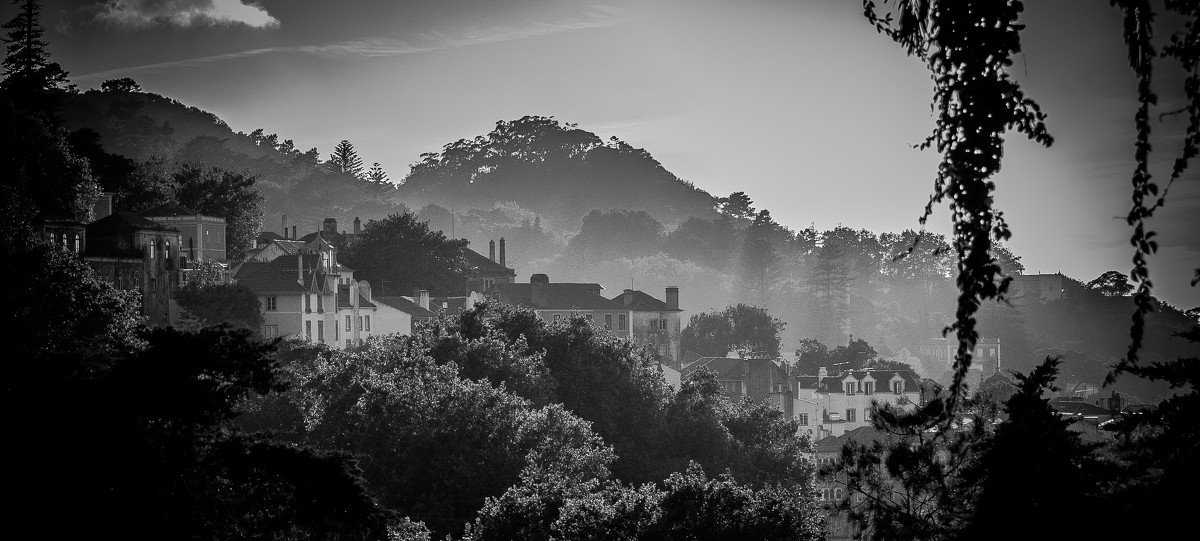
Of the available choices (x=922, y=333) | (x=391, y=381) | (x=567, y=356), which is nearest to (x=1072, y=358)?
(x=922, y=333)

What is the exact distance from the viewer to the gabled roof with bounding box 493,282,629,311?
3664 inches

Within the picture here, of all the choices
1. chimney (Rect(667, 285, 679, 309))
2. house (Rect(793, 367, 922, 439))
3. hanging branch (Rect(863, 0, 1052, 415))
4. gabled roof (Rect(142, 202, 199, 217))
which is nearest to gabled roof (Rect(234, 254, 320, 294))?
gabled roof (Rect(142, 202, 199, 217))

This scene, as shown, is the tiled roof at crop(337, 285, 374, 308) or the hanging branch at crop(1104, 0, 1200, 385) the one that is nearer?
the hanging branch at crop(1104, 0, 1200, 385)

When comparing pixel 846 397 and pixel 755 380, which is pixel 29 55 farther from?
pixel 846 397

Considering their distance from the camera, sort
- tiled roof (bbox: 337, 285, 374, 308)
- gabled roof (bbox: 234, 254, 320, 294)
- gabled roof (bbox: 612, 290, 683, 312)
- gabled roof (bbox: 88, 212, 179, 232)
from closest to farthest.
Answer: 1. gabled roof (bbox: 88, 212, 179, 232)
2. gabled roof (bbox: 234, 254, 320, 294)
3. tiled roof (bbox: 337, 285, 374, 308)
4. gabled roof (bbox: 612, 290, 683, 312)

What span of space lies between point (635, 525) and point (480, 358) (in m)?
22.6

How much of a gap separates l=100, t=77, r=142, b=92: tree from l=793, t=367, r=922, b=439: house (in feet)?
361

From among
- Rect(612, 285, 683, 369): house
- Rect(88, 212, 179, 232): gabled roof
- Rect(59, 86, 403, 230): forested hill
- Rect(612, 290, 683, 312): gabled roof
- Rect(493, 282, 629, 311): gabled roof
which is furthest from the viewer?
Rect(59, 86, 403, 230): forested hill

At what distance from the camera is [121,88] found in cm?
16575

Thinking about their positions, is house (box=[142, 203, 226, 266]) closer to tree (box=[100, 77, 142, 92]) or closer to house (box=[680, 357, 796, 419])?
house (box=[680, 357, 796, 419])

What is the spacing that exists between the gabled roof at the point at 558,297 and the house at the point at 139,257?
37.7 meters

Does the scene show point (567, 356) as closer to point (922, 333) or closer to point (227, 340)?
point (227, 340)

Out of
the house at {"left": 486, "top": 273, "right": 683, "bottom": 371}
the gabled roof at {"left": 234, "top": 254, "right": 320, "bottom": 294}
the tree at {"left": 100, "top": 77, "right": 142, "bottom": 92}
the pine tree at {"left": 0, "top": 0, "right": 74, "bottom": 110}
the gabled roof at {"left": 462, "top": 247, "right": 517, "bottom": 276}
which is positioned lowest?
the house at {"left": 486, "top": 273, "right": 683, "bottom": 371}

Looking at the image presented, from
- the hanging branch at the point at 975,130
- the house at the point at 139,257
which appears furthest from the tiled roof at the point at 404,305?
the hanging branch at the point at 975,130
